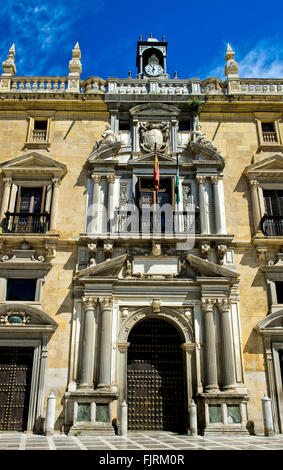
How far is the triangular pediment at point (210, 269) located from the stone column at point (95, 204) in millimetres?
3578

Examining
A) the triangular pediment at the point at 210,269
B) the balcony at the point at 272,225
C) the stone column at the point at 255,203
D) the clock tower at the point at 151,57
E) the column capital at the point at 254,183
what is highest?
the clock tower at the point at 151,57

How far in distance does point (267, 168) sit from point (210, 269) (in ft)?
15.9

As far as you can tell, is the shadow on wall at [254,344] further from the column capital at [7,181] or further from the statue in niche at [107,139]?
the column capital at [7,181]

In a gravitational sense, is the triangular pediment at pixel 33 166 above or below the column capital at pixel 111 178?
above

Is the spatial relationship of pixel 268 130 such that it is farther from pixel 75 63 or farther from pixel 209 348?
Answer: pixel 209 348

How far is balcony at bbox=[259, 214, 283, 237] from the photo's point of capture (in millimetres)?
15961

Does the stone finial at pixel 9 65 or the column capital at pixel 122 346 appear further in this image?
the stone finial at pixel 9 65

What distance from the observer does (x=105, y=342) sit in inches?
555

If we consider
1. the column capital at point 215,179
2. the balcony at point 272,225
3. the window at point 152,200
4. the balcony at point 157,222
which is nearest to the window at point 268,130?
the column capital at point 215,179

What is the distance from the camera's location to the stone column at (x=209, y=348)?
13.7 meters

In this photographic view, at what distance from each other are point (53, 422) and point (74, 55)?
14.8 metres

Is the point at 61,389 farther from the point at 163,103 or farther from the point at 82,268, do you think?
the point at 163,103

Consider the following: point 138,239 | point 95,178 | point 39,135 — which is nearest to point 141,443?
point 138,239

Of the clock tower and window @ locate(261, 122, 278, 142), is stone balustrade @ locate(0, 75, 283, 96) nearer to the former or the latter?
window @ locate(261, 122, 278, 142)
